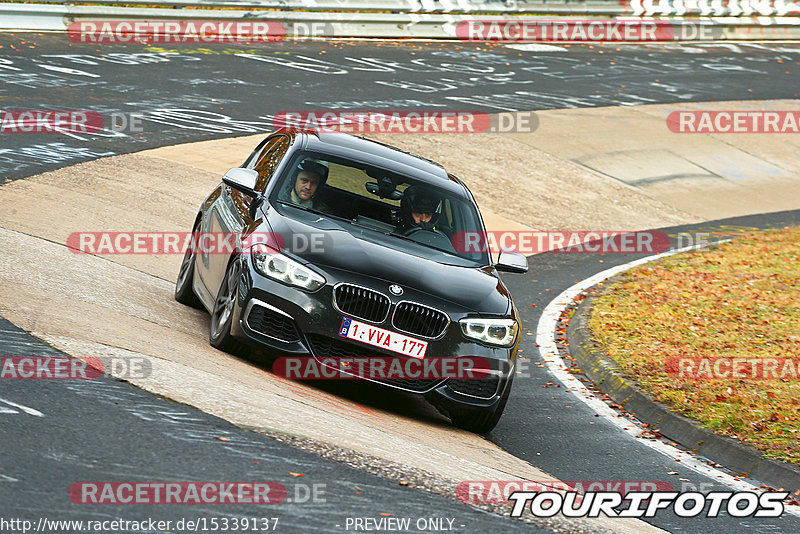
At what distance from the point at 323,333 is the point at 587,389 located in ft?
11.0

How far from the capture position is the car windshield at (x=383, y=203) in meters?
8.69

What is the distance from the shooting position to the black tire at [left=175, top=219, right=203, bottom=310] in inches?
378

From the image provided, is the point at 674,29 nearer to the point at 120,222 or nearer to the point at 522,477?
the point at 120,222

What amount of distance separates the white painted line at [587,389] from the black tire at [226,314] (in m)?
3.11

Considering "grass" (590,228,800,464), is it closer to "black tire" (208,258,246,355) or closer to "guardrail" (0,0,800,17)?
"black tire" (208,258,246,355)

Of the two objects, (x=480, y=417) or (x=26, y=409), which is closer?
(x=26, y=409)

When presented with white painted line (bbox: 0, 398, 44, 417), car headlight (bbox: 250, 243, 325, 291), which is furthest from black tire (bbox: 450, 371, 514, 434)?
white painted line (bbox: 0, 398, 44, 417)

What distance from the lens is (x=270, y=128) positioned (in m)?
17.6

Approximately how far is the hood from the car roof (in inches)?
34.7

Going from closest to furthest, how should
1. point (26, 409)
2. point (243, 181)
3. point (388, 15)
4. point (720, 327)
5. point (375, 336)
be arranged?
point (26, 409)
point (375, 336)
point (243, 181)
point (720, 327)
point (388, 15)

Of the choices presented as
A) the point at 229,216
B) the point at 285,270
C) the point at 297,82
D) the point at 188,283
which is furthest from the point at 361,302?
the point at 297,82

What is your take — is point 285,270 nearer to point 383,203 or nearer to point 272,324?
point 272,324

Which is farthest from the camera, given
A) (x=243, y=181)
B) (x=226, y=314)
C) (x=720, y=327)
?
(x=720, y=327)

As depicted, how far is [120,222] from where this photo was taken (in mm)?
12344
